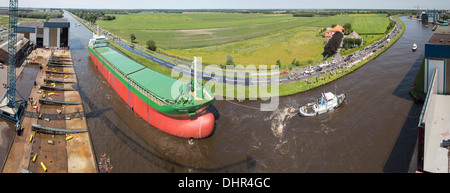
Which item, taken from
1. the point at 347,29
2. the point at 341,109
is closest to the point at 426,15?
the point at 347,29

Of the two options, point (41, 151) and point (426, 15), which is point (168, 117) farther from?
point (426, 15)

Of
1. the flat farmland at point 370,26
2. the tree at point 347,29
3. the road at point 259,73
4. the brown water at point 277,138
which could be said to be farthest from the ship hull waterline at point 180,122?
the flat farmland at point 370,26

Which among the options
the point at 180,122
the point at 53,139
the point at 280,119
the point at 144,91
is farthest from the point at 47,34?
the point at 280,119

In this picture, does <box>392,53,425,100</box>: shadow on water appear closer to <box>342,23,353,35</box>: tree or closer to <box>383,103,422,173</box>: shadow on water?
<box>383,103,422,173</box>: shadow on water

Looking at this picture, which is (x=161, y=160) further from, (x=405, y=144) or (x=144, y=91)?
(x=405, y=144)

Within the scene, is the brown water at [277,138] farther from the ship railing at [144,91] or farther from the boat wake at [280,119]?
the ship railing at [144,91]

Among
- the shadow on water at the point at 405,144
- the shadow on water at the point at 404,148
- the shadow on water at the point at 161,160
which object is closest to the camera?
the shadow on water at the point at 404,148
